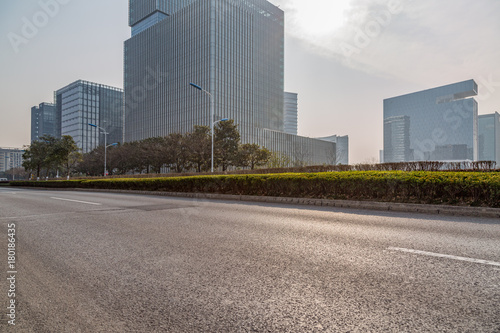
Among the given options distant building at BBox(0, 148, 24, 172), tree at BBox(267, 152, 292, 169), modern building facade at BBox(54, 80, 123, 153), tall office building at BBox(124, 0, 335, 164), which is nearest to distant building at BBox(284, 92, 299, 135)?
tall office building at BBox(124, 0, 335, 164)

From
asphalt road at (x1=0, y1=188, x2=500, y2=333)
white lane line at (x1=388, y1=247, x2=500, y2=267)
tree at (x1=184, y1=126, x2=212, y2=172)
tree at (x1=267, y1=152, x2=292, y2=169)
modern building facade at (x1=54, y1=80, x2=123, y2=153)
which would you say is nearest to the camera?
asphalt road at (x1=0, y1=188, x2=500, y2=333)

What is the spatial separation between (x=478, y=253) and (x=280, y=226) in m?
3.25

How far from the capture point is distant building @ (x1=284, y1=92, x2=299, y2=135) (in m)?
161

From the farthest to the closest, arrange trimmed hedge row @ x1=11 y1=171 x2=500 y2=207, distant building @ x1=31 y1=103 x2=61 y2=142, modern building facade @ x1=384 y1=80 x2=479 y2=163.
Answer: distant building @ x1=31 y1=103 x2=61 y2=142 → modern building facade @ x1=384 y1=80 x2=479 y2=163 → trimmed hedge row @ x1=11 y1=171 x2=500 y2=207

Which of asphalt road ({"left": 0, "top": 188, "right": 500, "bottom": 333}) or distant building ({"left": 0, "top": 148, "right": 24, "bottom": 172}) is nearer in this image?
asphalt road ({"left": 0, "top": 188, "right": 500, "bottom": 333})

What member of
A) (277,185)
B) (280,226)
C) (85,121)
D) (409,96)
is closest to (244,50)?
(85,121)

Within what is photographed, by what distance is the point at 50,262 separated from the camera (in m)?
3.87

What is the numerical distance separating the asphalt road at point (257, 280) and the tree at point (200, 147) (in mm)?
41551

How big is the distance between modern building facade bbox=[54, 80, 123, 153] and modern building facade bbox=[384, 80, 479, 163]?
14249cm

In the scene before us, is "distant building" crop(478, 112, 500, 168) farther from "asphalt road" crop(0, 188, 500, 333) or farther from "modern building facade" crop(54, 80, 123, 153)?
"asphalt road" crop(0, 188, 500, 333)

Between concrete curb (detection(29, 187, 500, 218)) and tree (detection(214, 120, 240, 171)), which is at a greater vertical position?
tree (detection(214, 120, 240, 171))

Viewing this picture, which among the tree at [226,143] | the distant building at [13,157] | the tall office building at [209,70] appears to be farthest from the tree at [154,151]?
the distant building at [13,157]

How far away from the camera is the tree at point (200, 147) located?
4691 centimetres

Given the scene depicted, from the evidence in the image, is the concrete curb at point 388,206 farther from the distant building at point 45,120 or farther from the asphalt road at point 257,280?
the distant building at point 45,120
